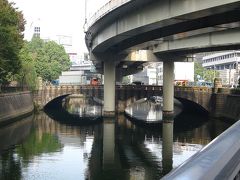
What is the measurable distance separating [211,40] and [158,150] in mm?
15335

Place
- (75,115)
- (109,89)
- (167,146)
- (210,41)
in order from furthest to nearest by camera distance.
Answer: (75,115)
(109,89)
(210,41)
(167,146)

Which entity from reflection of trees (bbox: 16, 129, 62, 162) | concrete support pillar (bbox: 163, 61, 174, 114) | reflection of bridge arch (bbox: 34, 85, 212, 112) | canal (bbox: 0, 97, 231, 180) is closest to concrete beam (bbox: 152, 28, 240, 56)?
concrete support pillar (bbox: 163, 61, 174, 114)

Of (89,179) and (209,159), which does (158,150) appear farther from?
(209,159)

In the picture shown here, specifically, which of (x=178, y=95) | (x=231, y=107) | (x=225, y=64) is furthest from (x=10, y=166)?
(x=225, y=64)

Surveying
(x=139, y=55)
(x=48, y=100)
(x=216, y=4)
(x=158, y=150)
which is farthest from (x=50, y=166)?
(x=48, y=100)

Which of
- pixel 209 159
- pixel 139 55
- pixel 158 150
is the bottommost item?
pixel 158 150

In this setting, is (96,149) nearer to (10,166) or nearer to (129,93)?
(10,166)

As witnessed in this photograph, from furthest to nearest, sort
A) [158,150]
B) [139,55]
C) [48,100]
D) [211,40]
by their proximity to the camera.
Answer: [48,100] < [139,55] < [211,40] < [158,150]

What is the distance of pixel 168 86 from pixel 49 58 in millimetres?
89836

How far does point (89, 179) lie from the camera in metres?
25.5

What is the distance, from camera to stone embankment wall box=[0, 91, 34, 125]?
177 ft

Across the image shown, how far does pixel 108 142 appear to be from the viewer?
4262 cm

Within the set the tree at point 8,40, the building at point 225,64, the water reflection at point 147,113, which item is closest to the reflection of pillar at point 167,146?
the water reflection at point 147,113

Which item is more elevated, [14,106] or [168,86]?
[168,86]
